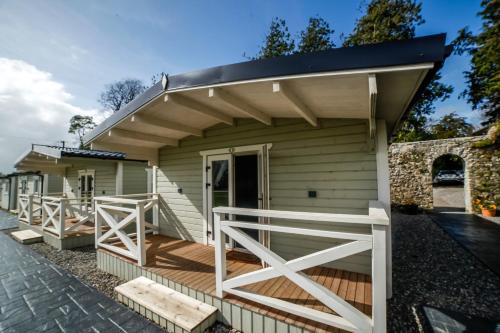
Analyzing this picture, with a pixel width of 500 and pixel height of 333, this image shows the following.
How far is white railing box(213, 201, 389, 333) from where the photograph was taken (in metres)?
1.57

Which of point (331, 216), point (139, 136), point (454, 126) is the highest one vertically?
point (454, 126)

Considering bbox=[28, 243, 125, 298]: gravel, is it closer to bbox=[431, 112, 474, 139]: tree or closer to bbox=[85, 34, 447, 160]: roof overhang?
bbox=[85, 34, 447, 160]: roof overhang

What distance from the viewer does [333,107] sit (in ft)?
8.21

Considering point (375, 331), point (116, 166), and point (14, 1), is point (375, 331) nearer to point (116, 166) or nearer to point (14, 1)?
point (14, 1)

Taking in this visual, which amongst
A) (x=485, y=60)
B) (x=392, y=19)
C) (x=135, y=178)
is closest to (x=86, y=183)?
(x=135, y=178)

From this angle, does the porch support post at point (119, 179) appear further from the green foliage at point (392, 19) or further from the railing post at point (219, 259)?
the green foliage at point (392, 19)

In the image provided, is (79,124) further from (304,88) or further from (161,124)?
(304,88)

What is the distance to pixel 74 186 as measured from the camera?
28.2 feet

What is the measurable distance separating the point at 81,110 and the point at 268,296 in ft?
86.1

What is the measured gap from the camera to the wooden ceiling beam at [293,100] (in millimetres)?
1897

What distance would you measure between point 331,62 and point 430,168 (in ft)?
33.2

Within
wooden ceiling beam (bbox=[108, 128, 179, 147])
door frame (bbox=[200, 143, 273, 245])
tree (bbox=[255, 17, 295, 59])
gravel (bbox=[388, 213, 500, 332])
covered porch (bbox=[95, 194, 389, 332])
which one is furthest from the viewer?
tree (bbox=[255, 17, 295, 59])

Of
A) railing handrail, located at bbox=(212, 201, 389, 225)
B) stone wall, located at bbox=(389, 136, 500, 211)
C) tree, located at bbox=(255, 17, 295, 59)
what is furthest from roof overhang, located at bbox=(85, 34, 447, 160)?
tree, located at bbox=(255, 17, 295, 59)

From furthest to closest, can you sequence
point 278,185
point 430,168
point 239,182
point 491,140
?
point 430,168 → point 491,140 → point 239,182 → point 278,185
